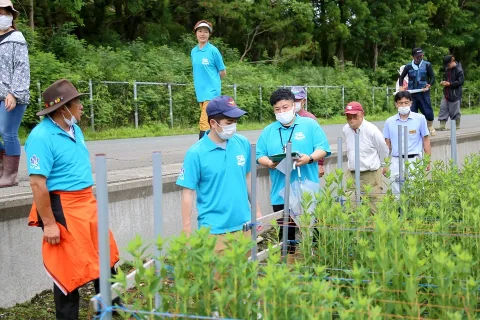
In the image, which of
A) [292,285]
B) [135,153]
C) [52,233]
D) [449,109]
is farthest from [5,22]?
[449,109]

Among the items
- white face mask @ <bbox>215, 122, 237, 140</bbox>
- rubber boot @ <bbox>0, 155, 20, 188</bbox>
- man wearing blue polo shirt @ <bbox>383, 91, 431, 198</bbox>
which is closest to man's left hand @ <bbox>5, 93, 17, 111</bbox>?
rubber boot @ <bbox>0, 155, 20, 188</bbox>

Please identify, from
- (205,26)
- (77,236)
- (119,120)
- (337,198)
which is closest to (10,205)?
(77,236)

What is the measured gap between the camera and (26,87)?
6.52 meters

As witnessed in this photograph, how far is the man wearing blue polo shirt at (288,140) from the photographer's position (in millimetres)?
6559

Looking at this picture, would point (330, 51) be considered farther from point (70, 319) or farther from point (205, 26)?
point (70, 319)

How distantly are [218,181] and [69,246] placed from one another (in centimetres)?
111

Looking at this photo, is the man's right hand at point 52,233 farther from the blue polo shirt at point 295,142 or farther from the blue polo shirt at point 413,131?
the blue polo shirt at point 413,131

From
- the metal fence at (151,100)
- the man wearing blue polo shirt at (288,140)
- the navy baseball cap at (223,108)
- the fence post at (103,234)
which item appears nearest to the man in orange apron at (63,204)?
the navy baseball cap at (223,108)

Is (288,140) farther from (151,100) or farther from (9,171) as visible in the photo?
(151,100)

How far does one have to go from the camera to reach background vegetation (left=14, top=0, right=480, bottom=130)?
23344 mm

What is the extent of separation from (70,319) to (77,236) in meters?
0.59

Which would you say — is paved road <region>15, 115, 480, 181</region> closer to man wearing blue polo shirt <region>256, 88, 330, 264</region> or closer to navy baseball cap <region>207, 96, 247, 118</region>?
man wearing blue polo shirt <region>256, 88, 330, 264</region>

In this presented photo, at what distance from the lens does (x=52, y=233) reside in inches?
191

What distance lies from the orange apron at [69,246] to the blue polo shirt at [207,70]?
4182mm
